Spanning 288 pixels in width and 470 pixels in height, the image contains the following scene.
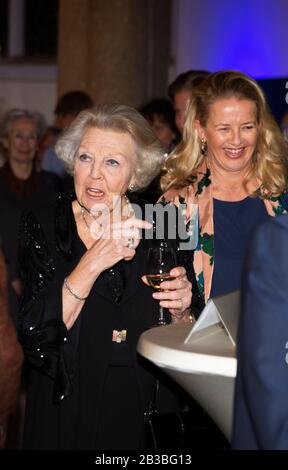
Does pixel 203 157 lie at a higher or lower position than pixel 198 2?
lower

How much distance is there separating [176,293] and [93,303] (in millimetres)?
301

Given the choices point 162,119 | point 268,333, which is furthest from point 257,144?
point 268,333

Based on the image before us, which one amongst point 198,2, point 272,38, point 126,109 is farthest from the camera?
point 198,2

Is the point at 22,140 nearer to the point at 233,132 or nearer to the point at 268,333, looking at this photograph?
the point at 233,132

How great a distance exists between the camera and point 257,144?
4.13m

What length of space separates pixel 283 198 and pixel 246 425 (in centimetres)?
238

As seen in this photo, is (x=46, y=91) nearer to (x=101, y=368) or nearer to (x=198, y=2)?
(x=198, y=2)

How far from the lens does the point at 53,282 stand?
311cm

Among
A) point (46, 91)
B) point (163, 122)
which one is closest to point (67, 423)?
point (163, 122)

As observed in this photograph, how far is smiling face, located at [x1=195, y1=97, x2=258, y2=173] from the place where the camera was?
13.2ft

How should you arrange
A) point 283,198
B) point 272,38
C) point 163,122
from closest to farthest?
1. point 283,198
2. point 163,122
3. point 272,38

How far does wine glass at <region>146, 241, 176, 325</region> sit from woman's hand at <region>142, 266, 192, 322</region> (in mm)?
20

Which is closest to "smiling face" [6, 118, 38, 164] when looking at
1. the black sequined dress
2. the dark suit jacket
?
the black sequined dress

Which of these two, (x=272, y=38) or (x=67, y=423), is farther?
(x=272, y=38)
